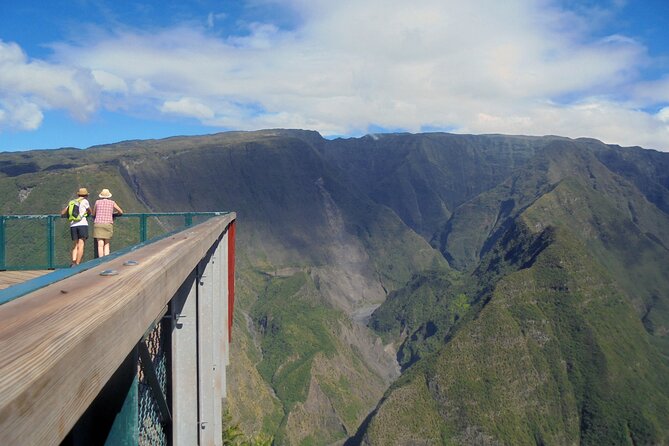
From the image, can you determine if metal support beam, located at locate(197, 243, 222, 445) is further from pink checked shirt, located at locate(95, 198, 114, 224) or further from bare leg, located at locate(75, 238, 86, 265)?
bare leg, located at locate(75, 238, 86, 265)

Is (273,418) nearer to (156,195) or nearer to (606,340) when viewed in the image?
(606,340)

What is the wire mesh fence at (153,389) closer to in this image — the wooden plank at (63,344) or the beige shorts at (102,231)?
the wooden plank at (63,344)

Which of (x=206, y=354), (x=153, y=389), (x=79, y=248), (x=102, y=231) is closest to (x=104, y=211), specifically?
(x=102, y=231)

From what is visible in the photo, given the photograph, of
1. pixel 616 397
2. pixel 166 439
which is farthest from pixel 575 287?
pixel 166 439

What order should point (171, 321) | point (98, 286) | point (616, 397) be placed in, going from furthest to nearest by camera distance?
1. point (616, 397)
2. point (171, 321)
3. point (98, 286)

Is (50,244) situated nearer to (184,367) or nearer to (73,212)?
(73,212)

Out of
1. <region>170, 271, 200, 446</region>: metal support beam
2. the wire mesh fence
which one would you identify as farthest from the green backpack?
the wire mesh fence

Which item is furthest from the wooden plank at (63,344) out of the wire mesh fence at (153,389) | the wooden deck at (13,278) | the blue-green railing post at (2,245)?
the blue-green railing post at (2,245)
